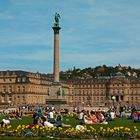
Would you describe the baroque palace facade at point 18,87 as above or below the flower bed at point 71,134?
above

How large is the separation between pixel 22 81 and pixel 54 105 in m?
94.9

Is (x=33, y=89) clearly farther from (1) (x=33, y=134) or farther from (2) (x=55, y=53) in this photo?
(1) (x=33, y=134)

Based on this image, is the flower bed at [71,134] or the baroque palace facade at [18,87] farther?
the baroque palace facade at [18,87]

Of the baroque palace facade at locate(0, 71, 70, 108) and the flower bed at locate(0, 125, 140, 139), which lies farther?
the baroque palace facade at locate(0, 71, 70, 108)

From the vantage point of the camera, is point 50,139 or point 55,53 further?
point 55,53

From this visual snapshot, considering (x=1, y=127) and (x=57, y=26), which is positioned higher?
(x=57, y=26)

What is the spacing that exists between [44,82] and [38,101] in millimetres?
11134

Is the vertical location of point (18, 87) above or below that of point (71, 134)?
above

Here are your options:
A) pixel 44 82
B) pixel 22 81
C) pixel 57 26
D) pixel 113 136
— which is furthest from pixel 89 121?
pixel 44 82

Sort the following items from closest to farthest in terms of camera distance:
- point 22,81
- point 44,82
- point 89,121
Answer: point 89,121 → point 22,81 → point 44,82

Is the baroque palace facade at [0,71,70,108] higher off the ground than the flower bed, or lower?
higher

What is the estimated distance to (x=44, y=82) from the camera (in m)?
190

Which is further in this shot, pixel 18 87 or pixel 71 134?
pixel 18 87

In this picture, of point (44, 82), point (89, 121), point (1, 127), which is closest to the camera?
point (1, 127)
